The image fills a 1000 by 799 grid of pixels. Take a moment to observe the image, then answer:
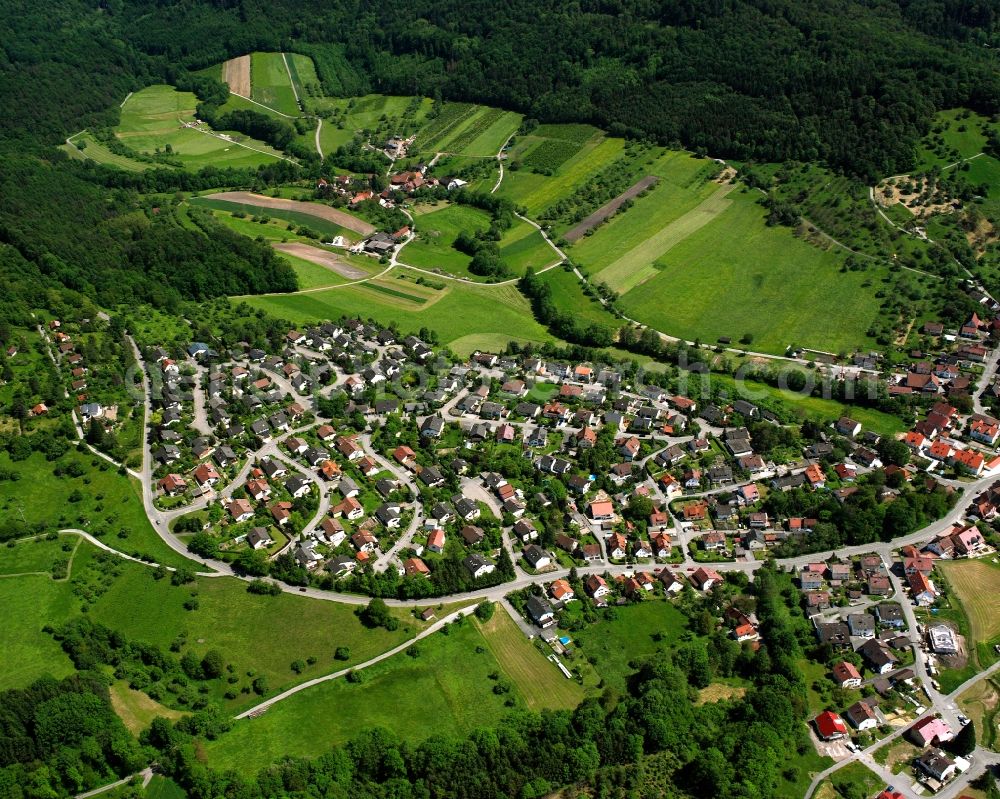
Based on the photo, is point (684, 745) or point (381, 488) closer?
point (684, 745)

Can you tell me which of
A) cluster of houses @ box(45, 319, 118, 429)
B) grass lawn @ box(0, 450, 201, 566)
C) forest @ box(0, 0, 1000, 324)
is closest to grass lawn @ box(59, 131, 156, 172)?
forest @ box(0, 0, 1000, 324)

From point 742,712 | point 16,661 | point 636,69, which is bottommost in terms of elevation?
point 16,661

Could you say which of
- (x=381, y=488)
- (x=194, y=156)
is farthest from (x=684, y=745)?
(x=194, y=156)

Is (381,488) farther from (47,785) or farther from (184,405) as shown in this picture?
(47,785)

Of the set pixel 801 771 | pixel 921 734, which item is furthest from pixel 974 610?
pixel 801 771

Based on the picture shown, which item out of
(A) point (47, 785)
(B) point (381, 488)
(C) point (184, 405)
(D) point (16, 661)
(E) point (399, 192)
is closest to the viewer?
(A) point (47, 785)

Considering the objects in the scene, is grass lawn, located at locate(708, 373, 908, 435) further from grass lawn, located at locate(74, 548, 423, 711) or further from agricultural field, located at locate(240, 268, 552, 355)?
grass lawn, located at locate(74, 548, 423, 711)
